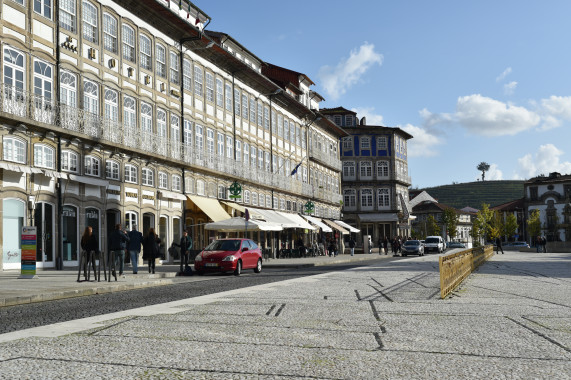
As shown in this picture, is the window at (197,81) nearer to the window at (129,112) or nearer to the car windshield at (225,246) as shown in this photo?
the window at (129,112)

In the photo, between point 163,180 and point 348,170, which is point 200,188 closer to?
point 163,180

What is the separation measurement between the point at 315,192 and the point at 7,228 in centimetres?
3840

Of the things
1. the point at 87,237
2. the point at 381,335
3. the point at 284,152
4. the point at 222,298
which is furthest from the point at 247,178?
the point at 381,335

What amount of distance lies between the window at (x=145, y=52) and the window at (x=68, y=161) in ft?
25.7

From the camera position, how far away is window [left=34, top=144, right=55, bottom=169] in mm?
24250

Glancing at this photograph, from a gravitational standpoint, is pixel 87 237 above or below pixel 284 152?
below

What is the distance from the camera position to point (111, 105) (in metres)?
29.6

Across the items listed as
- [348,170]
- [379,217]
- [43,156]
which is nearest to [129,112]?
[43,156]

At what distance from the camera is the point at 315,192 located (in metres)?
59.5

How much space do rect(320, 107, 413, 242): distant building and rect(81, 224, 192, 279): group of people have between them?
57.9m

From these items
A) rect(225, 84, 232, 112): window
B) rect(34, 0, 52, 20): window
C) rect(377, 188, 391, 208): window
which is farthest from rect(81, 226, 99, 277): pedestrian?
rect(377, 188, 391, 208): window

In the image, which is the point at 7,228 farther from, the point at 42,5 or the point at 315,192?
the point at 315,192

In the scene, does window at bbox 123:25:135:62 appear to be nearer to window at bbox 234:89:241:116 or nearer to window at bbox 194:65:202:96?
window at bbox 194:65:202:96

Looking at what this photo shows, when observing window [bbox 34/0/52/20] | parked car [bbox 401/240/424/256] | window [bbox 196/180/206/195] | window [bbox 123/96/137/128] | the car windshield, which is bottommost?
parked car [bbox 401/240/424/256]
